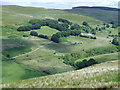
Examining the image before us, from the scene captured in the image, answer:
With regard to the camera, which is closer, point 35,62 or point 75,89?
point 75,89

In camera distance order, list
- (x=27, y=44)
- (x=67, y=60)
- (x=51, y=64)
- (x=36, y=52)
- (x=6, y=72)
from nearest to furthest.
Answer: (x=6, y=72) → (x=51, y=64) → (x=67, y=60) → (x=36, y=52) → (x=27, y=44)

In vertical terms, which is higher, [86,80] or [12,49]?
[86,80]

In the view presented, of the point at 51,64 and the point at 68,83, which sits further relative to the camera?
the point at 51,64

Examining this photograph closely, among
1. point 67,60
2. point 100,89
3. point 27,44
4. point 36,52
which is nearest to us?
point 100,89

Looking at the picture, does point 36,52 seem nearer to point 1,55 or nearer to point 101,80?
point 1,55

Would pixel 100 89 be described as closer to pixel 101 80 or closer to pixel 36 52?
pixel 101 80

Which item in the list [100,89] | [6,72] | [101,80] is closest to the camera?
[100,89]

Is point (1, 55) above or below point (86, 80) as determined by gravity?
below

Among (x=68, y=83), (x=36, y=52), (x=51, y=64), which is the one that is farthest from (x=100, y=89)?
(x=36, y=52)

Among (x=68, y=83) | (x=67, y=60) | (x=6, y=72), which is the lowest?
(x=67, y=60)

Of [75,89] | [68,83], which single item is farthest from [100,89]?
[68,83]
